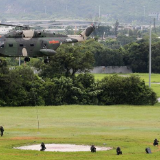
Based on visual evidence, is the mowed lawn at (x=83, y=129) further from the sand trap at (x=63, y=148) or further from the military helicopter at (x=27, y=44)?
the military helicopter at (x=27, y=44)

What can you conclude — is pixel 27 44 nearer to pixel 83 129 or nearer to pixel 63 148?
pixel 63 148

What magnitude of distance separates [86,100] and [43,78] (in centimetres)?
901

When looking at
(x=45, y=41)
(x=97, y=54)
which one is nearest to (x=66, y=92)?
(x=45, y=41)

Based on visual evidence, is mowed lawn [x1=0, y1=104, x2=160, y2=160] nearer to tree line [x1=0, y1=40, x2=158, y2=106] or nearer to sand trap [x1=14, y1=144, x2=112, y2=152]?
sand trap [x1=14, y1=144, x2=112, y2=152]

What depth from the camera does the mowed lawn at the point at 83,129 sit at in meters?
54.9

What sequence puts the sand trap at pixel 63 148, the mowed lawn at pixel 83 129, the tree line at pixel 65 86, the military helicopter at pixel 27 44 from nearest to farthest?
1. the mowed lawn at pixel 83 129
2. the sand trap at pixel 63 148
3. the military helicopter at pixel 27 44
4. the tree line at pixel 65 86

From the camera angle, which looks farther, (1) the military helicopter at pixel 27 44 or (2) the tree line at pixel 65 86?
(2) the tree line at pixel 65 86

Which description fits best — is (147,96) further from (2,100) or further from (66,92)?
(2,100)

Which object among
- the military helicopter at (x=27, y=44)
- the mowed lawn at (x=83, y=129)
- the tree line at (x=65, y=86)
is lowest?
the mowed lawn at (x=83, y=129)

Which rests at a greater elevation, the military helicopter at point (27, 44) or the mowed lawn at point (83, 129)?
the military helicopter at point (27, 44)

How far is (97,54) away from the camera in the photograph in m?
195

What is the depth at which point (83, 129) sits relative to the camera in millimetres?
76500

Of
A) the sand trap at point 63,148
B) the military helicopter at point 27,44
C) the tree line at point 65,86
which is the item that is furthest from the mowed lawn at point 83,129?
the military helicopter at point 27,44

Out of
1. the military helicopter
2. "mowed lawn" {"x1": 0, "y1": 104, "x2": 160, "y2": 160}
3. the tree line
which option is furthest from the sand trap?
the tree line
